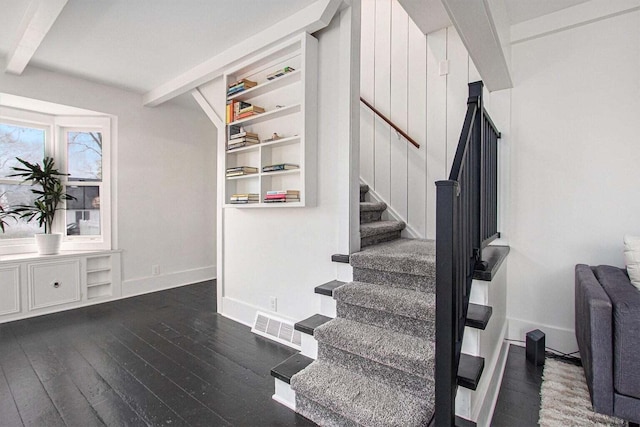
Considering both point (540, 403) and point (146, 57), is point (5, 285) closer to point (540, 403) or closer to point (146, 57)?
point (146, 57)

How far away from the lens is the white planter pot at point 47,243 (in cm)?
350

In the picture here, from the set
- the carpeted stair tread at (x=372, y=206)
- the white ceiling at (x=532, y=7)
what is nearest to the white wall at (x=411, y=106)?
the carpeted stair tread at (x=372, y=206)

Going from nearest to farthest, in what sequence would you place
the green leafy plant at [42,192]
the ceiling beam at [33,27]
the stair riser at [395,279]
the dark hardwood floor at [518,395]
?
the dark hardwood floor at [518,395], the stair riser at [395,279], the ceiling beam at [33,27], the green leafy plant at [42,192]

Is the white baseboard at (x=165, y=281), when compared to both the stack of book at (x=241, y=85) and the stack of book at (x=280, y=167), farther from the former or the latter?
the stack of book at (x=241, y=85)

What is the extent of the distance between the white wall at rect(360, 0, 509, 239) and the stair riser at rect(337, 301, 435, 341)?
4.40ft

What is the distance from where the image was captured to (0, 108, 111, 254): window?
3.63m

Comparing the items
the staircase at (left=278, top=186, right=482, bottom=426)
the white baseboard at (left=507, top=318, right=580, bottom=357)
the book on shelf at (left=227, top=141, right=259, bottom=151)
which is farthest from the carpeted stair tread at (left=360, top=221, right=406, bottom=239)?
the book on shelf at (left=227, top=141, right=259, bottom=151)

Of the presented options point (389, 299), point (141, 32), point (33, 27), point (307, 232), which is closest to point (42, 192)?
point (33, 27)

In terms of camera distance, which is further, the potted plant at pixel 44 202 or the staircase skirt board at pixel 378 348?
the potted plant at pixel 44 202

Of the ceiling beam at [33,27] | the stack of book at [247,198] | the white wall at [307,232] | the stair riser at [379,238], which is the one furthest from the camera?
the stack of book at [247,198]

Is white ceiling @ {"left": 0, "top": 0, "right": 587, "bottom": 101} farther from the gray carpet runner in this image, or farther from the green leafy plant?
the gray carpet runner

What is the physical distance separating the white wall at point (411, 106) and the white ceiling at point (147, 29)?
63 cm

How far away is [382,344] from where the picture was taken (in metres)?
1.74

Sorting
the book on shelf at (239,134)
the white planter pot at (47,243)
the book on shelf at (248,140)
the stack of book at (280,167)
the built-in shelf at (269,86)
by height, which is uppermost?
the built-in shelf at (269,86)
